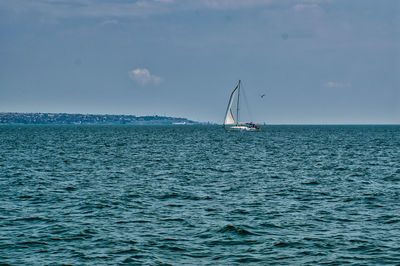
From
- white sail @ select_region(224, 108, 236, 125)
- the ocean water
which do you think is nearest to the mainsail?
white sail @ select_region(224, 108, 236, 125)

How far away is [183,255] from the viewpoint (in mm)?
17484

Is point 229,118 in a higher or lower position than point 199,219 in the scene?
higher

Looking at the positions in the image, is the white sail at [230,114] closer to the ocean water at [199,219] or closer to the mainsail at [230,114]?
the mainsail at [230,114]

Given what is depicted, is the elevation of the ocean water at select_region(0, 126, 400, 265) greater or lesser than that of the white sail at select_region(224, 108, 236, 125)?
lesser

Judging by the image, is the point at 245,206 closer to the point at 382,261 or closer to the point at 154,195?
the point at 154,195

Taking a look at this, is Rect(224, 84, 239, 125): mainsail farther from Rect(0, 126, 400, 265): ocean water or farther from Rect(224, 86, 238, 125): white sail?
Rect(0, 126, 400, 265): ocean water

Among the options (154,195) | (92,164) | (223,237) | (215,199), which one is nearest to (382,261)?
(223,237)

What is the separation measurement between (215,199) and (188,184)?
22.6 ft

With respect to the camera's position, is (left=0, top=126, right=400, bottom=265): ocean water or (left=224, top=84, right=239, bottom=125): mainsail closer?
(left=0, top=126, right=400, bottom=265): ocean water

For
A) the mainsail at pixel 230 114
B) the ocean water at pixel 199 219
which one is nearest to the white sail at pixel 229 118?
the mainsail at pixel 230 114

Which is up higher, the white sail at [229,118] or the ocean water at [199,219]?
the white sail at [229,118]

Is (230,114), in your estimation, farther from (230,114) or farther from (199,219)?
(199,219)

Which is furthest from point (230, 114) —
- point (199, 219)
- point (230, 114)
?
point (199, 219)

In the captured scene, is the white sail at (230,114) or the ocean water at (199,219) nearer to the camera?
the ocean water at (199,219)
